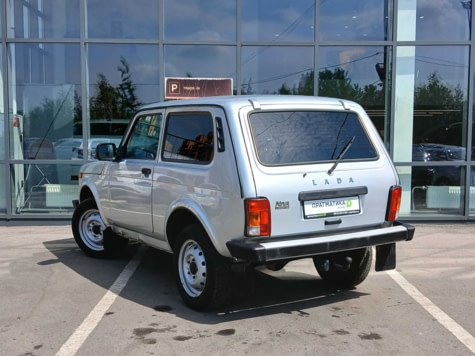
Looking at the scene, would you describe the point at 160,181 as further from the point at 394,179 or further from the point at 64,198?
the point at 64,198

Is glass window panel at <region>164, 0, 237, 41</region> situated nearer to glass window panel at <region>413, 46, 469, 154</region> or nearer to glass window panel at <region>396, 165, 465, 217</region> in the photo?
glass window panel at <region>413, 46, 469, 154</region>

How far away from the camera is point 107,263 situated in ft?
21.7

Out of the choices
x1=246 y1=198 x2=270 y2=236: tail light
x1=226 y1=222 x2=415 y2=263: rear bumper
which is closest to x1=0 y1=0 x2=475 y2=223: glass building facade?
x1=226 y1=222 x2=415 y2=263: rear bumper

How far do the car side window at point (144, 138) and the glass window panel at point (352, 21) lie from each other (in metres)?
5.00

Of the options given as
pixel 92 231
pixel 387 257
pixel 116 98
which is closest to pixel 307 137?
pixel 387 257

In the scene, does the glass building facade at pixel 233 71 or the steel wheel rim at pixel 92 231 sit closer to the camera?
the steel wheel rim at pixel 92 231

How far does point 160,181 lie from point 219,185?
101 cm

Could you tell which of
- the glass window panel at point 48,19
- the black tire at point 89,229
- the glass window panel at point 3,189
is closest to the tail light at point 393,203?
the black tire at point 89,229

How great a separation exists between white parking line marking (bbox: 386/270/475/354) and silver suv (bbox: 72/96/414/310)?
0.57 metres

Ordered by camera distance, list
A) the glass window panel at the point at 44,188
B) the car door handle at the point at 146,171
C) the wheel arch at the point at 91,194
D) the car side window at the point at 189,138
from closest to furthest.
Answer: the car side window at the point at 189,138 → the car door handle at the point at 146,171 → the wheel arch at the point at 91,194 → the glass window panel at the point at 44,188

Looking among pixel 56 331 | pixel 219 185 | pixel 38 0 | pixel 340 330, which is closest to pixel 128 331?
pixel 56 331

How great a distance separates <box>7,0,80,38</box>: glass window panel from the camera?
31.3ft

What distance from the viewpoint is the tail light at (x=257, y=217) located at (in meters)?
4.09

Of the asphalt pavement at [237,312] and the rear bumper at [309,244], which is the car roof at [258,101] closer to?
the rear bumper at [309,244]
